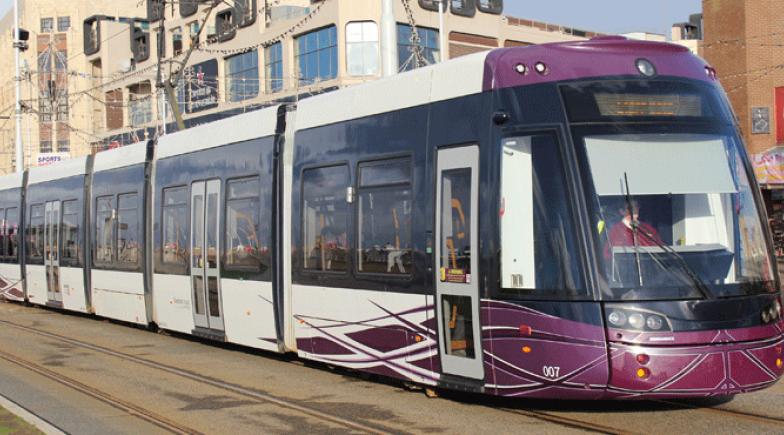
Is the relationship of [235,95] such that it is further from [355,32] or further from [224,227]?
[224,227]

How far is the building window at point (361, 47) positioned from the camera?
155ft

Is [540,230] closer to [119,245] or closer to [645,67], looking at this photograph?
[645,67]

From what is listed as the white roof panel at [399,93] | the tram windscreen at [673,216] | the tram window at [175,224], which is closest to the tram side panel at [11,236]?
the tram window at [175,224]

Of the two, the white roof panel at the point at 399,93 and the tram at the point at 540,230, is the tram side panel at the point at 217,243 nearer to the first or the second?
the tram at the point at 540,230

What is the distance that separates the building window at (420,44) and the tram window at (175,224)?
109 feet

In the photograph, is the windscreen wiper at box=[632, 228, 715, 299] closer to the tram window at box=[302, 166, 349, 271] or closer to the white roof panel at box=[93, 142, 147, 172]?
the tram window at box=[302, 166, 349, 271]

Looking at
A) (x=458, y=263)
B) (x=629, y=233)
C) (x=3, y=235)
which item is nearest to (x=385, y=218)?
(x=458, y=263)

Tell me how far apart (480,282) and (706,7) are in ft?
114

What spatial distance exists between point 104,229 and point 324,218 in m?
8.28

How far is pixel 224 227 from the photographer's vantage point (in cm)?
1230

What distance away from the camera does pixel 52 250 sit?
19500 millimetres

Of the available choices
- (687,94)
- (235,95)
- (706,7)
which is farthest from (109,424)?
(235,95)

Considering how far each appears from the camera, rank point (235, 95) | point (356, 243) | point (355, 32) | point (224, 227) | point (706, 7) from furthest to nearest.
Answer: point (235, 95) < point (355, 32) < point (706, 7) < point (224, 227) < point (356, 243)

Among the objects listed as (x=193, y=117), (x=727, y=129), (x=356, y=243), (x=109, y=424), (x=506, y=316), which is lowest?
(x=109, y=424)
